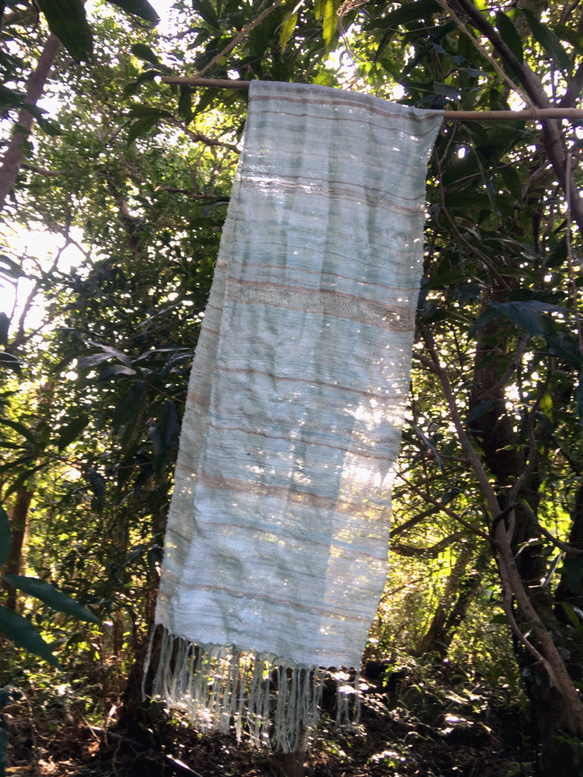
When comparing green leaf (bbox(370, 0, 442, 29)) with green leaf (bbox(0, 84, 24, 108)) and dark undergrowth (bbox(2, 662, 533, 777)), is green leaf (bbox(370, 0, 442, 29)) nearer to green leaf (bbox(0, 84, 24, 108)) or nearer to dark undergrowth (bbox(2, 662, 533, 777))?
green leaf (bbox(0, 84, 24, 108))

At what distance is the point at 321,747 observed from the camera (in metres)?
2.75

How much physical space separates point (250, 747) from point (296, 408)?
2.35 m

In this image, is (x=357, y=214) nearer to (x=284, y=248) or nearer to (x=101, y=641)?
(x=284, y=248)

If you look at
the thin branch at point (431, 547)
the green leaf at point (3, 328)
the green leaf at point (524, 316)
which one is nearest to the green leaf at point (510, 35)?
the green leaf at point (524, 316)

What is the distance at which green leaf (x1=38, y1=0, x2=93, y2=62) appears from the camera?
854mm

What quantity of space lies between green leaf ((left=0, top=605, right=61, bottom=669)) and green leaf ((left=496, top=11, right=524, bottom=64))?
1459mm

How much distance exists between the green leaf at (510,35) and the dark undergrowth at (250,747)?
256 centimetres

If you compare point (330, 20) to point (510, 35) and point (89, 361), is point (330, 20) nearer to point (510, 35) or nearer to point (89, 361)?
point (510, 35)

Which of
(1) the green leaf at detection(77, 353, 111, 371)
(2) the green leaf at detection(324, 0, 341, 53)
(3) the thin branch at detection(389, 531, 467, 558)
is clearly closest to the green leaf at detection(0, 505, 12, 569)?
(1) the green leaf at detection(77, 353, 111, 371)

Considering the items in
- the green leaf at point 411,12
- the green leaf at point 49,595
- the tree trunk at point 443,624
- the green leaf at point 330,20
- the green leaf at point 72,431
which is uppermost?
the green leaf at point 411,12

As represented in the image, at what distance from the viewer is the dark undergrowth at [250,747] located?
2.55m

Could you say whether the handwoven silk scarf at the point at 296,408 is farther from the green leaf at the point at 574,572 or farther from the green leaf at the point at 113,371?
the green leaf at the point at 574,572

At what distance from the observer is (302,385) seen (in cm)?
104

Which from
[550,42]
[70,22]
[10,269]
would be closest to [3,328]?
[10,269]
